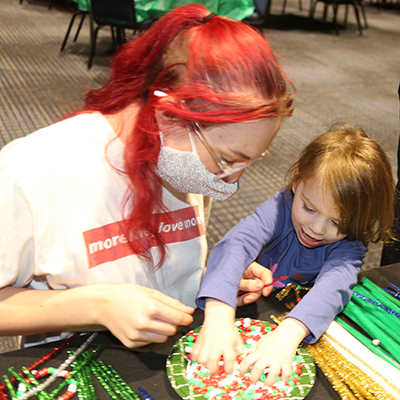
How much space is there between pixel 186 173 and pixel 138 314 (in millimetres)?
306

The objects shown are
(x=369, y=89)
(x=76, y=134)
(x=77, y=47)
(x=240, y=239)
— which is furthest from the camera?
(x=77, y=47)

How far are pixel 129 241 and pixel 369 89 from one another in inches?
178

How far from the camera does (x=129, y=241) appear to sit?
984mm

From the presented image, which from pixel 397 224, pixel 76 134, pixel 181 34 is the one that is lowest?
pixel 397 224

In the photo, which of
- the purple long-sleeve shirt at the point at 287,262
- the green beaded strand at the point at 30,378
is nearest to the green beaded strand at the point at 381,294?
the purple long-sleeve shirt at the point at 287,262

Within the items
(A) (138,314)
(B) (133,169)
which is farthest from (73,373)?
(B) (133,169)

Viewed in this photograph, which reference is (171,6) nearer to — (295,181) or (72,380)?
(295,181)

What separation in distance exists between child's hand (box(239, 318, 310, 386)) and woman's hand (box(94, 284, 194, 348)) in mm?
146

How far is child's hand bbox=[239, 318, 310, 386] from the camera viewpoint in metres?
0.84

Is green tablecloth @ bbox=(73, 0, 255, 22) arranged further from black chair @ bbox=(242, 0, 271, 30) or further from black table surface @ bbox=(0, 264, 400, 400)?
black table surface @ bbox=(0, 264, 400, 400)

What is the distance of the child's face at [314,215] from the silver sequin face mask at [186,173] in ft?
0.81

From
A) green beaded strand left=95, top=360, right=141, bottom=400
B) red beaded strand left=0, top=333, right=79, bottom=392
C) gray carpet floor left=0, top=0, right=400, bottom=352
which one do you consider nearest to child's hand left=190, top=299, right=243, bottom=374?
green beaded strand left=95, top=360, right=141, bottom=400

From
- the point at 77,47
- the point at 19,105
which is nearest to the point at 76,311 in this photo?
the point at 19,105

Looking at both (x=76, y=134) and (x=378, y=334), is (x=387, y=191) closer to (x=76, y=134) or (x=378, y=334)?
(x=378, y=334)
